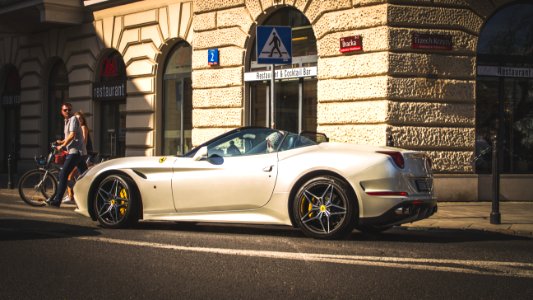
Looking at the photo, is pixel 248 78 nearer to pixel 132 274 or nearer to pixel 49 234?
pixel 49 234

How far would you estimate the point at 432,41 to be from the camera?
48.6 ft

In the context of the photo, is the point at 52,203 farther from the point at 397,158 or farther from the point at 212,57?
the point at 397,158

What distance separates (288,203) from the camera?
27.1 ft

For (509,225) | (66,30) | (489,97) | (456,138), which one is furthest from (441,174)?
(66,30)

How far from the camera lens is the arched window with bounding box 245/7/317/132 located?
16.4 m

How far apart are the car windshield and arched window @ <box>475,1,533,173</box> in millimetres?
7747

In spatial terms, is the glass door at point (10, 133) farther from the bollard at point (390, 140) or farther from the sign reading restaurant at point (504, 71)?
the sign reading restaurant at point (504, 71)

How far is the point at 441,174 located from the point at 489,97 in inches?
82.2

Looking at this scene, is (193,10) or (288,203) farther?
(193,10)

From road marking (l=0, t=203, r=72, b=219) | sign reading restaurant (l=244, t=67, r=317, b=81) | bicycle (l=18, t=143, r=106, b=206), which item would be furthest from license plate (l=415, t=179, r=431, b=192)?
sign reading restaurant (l=244, t=67, r=317, b=81)

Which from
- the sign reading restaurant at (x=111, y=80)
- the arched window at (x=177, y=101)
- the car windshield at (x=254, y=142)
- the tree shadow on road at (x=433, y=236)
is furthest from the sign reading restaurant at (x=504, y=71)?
the sign reading restaurant at (x=111, y=80)

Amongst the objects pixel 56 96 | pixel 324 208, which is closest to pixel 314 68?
pixel 324 208

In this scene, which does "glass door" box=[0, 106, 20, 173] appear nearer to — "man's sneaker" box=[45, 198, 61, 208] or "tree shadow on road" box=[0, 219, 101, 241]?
"man's sneaker" box=[45, 198, 61, 208]

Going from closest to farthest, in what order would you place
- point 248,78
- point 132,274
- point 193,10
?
point 132,274 → point 248,78 → point 193,10
